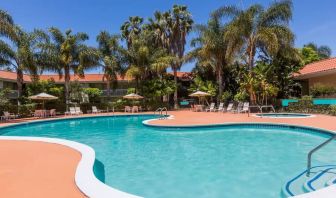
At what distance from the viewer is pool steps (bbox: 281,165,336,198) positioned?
5.24m

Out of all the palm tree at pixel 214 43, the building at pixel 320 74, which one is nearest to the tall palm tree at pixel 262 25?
the palm tree at pixel 214 43

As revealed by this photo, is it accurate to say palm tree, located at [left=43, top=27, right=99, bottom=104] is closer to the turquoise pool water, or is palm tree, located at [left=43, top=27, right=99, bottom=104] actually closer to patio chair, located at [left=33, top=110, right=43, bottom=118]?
patio chair, located at [left=33, top=110, right=43, bottom=118]

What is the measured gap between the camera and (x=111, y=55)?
29.2m

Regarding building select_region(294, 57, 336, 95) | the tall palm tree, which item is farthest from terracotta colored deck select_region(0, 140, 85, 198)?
building select_region(294, 57, 336, 95)

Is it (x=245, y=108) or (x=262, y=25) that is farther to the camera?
(x=262, y=25)

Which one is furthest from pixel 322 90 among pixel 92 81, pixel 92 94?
pixel 92 81

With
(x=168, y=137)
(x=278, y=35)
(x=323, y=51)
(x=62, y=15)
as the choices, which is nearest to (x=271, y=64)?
(x=278, y=35)

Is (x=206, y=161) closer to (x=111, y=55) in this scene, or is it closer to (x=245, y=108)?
(x=245, y=108)

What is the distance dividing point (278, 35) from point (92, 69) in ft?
60.2

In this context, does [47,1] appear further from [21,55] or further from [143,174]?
[143,174]

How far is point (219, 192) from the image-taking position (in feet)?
18.2

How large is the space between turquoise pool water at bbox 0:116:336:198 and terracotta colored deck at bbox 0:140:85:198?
3.61 ft

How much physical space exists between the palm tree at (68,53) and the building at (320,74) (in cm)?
2001

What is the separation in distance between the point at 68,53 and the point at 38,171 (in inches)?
870
